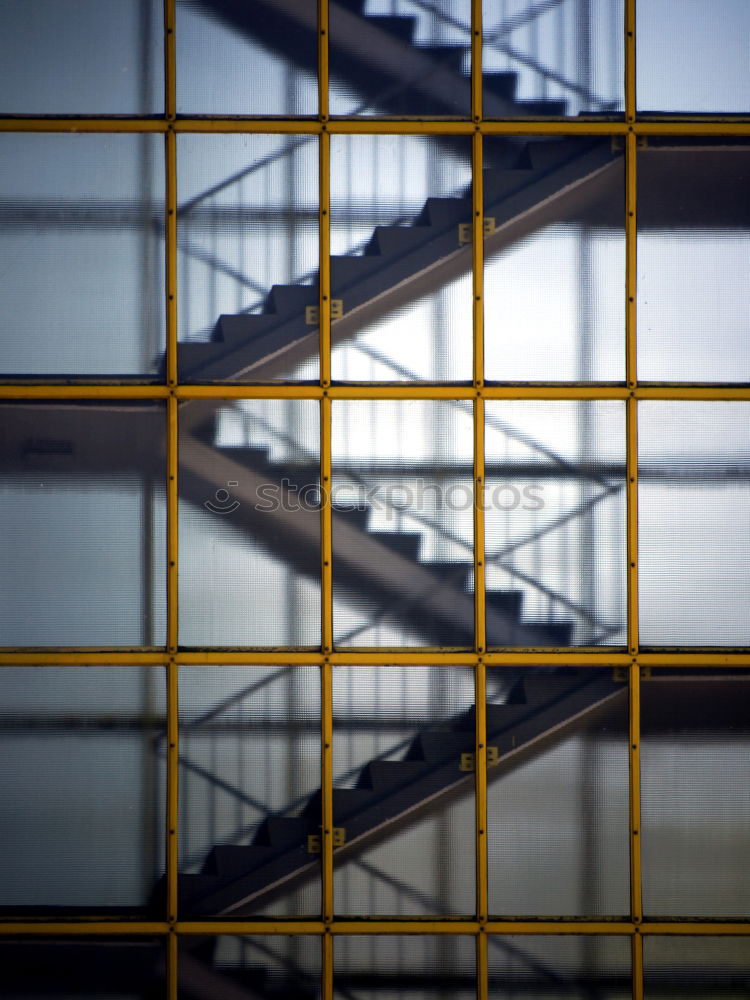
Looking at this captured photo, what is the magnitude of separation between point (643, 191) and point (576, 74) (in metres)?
0.91

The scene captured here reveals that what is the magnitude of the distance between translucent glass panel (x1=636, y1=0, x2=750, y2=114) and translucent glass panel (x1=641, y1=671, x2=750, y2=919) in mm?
4057

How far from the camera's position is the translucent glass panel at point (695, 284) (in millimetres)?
5961

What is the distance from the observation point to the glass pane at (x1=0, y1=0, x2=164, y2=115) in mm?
5953

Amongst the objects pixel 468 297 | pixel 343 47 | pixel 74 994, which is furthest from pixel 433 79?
pixel 74 994

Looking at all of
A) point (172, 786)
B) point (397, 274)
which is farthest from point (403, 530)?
point (172, 786)

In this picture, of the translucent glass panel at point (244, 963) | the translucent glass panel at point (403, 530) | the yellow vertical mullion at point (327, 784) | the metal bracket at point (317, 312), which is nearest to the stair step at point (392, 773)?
the yellow vertical mullion at point (327, 784)

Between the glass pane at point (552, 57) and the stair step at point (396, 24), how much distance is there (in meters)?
0.50

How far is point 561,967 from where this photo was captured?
5.89 meters

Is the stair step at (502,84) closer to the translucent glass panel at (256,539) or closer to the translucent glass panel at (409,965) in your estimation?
the translucent glass panel at (256,539)

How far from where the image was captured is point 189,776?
589 centimetres

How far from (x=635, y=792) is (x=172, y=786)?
3.06m

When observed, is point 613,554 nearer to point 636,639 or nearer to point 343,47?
point 636,639

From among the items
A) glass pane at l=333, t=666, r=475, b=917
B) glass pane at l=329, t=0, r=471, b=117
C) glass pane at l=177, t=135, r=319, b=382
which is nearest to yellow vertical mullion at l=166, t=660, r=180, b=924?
glass pane at l=333, t=666, r=475, b=917

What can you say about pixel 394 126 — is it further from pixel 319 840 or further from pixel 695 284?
pixel 319 840
